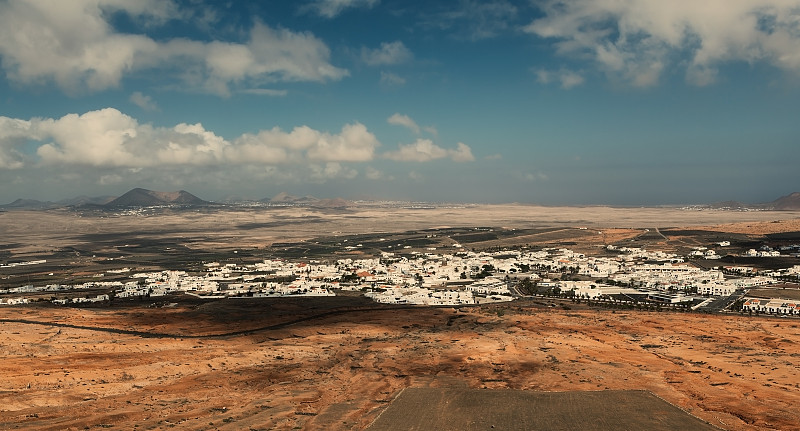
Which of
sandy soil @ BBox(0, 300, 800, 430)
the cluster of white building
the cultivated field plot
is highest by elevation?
the cultivated field plot

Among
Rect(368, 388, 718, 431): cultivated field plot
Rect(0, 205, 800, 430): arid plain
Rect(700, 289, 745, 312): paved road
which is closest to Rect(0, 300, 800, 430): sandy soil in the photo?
Rect(0, 205, 800, 430): arid plain

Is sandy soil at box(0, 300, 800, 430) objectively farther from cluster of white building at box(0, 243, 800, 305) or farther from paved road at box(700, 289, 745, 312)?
cluster of white building at box(0, 243, 800, 305)

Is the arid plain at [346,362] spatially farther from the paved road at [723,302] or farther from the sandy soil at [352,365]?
the paved road at [723,302]

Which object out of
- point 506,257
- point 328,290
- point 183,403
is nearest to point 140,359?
point 183,403

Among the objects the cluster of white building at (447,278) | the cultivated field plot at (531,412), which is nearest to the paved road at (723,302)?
the cluster of white building at (447,278)

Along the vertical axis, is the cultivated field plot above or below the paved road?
above

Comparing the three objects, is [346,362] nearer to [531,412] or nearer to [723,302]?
[531,412]
